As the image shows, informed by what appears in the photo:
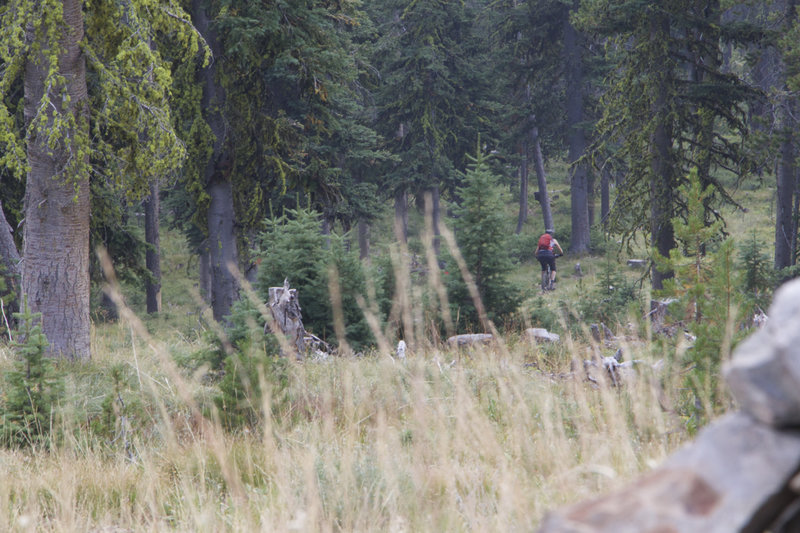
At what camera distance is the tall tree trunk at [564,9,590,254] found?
29.8 m

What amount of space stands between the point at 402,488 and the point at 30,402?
363cm

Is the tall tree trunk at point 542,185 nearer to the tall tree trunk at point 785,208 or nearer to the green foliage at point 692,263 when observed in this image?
the tall tree trunk at point 785,208

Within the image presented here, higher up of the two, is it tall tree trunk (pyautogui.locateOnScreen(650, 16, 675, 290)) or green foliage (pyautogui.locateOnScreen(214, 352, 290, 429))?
tall tree trunk (pyautogui.locateOnScreen(650, 16, 675, 290))

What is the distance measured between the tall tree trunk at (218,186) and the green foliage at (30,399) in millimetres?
8506

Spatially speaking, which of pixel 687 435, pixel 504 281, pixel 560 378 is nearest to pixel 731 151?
pixel 504 281

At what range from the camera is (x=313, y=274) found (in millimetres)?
10891

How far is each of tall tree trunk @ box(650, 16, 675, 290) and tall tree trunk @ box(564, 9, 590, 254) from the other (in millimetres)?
13309

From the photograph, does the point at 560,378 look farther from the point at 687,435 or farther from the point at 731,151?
the point at 731,151

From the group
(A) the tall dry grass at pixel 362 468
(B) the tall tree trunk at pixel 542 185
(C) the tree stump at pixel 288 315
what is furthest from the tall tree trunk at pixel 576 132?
(A) the tall dry grass at pixel 362 468

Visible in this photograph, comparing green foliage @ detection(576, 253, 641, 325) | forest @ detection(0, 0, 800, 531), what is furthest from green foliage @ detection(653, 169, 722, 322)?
green foliage @ detection(576, 253, 641, 325)

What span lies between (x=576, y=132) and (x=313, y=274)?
22662 mm

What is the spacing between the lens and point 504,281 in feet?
39.8

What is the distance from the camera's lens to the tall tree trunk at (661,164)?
593 inches

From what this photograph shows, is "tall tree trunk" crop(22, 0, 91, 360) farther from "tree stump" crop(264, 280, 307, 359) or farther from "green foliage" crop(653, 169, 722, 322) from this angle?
"green foliage" crop(653, 169, 722, 322)
